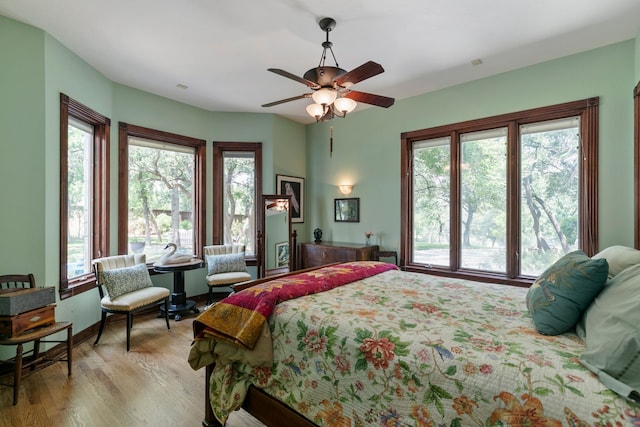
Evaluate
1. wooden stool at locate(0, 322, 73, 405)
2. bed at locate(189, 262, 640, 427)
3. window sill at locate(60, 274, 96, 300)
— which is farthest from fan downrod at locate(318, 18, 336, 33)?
window sill at locate(60, 274, 96, 300)

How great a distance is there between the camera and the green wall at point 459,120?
2.92 meters

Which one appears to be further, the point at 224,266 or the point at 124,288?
the point at 224,266

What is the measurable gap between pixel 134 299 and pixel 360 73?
306 centimetres

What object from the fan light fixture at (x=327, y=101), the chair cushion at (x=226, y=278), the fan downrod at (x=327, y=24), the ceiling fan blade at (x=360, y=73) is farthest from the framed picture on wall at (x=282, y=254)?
the fan downrod at (x=327, y=24)

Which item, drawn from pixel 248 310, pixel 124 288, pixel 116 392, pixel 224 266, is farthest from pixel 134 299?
pixel 248 310

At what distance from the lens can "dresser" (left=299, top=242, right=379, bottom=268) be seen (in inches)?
169

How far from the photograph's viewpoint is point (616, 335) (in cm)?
101

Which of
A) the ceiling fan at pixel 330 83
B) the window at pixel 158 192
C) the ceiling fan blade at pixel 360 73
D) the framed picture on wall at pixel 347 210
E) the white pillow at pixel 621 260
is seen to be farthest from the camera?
the framed picture on wall at pixel 347 210

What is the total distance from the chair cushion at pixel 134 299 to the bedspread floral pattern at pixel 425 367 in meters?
1.77

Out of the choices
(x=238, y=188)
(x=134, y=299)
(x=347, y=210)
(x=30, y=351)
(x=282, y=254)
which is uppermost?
(x=238, y=188)

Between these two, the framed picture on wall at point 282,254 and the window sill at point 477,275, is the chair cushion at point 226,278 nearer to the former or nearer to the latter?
the framed picture on wall at point 282,254

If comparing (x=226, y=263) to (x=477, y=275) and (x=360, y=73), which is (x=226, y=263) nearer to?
(x=360, y=73)

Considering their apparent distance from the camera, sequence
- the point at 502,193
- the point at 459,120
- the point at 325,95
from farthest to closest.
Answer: the point at 459,120, the point at 502,193, the point at 325,95

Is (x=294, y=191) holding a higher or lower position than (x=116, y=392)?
higher
